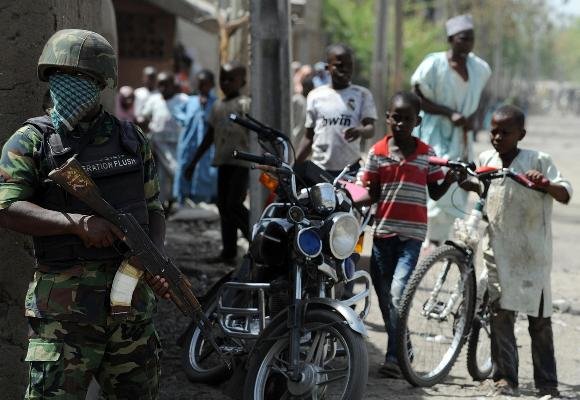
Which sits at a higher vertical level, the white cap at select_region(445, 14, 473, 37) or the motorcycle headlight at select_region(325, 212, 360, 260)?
the white cap at select_region(445, 14, 473, 37)

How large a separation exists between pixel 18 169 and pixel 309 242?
5.25 ft

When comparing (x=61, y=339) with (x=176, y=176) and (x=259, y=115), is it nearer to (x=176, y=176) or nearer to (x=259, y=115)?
(x=259, y=115)

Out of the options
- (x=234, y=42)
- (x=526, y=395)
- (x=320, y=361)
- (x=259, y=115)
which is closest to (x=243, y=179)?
(x=259, y=115)

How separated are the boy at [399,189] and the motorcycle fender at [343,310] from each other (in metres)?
1.35

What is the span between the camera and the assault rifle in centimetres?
340

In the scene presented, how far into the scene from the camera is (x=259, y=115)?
6906 millimetres

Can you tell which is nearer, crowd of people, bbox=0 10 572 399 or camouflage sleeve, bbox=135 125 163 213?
crowd of people, bbox=0 10 572 399

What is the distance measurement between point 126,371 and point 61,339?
10.1 inches

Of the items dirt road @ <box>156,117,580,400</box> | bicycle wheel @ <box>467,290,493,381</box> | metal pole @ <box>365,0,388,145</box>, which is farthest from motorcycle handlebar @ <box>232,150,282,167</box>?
metal pole @ <box>365,0,388,145</box>

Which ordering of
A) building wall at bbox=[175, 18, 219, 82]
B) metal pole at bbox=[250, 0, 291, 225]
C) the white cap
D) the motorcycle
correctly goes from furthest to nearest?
1. building wall at bbox=[175, 18, 219, 82]
2. the white cap
3. metal pole at bbox=[250, 0, 291, 225]
4. the motorcycle

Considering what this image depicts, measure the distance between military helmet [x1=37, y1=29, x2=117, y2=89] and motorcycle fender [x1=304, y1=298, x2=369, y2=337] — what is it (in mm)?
1478

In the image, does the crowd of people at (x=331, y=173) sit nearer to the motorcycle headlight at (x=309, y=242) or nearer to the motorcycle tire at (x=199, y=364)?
the motorcycle headlight at (x=309, y=242)

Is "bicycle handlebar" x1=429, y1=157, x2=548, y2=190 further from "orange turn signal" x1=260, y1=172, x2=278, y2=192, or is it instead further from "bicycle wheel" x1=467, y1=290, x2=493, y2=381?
"orange turn signal" x1=260, y1=172, x2=278, y2=192

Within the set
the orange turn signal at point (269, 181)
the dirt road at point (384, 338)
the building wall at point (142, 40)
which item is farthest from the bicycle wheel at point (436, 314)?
the building wall at point (142, 40)
